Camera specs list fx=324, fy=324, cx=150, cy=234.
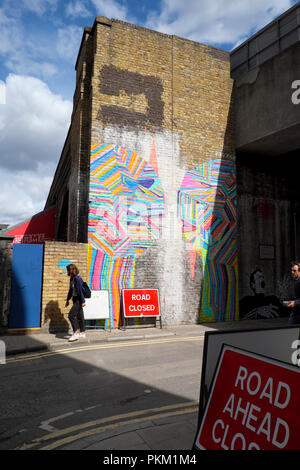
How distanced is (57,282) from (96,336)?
1.98 m

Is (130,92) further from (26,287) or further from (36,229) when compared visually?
(36,229)

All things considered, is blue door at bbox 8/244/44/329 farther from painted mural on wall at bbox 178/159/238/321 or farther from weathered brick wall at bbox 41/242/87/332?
painted mural on wall at bbox 178/159/238/321

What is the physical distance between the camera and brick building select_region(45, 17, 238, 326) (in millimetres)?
10258

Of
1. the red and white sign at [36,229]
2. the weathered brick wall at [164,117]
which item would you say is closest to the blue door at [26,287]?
the weathered brick wall at [164,117]

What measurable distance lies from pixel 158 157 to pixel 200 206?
7.41 feet

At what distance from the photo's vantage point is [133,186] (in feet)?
34.7

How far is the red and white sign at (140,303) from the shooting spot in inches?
390

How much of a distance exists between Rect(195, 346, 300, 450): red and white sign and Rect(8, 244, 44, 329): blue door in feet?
23.9

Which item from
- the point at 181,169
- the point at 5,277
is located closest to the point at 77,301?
the point at 5,277

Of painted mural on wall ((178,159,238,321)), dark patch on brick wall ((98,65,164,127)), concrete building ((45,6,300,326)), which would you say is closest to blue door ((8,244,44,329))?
concrete building ((45,6,300,326))

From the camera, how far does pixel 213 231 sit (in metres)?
11.6

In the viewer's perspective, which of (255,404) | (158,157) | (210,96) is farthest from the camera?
(210,96)
